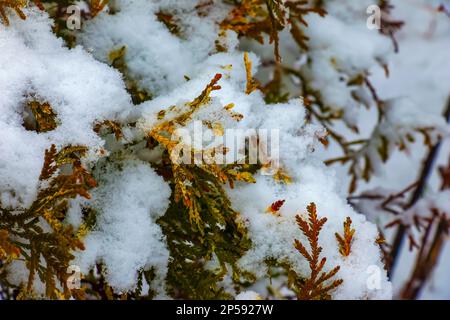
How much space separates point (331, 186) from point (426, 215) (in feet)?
4.21

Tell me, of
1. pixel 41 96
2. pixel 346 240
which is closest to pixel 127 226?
pixel 41 96

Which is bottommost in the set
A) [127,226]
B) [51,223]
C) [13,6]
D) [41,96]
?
[127,226]

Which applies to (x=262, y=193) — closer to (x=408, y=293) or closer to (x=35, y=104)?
A: (x=35, y=104)

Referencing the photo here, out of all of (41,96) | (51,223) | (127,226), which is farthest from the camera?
(127,226)

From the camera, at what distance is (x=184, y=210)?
183 cm

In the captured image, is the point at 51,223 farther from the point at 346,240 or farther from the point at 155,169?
the point at 346,240

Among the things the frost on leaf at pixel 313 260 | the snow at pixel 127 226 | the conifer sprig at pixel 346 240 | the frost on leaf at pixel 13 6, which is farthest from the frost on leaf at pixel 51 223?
the conifer sprig at pixel 346 240

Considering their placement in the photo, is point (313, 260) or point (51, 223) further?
point (313, 260)

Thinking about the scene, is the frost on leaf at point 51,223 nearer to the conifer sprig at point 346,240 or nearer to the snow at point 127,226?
the snow at point 127,226

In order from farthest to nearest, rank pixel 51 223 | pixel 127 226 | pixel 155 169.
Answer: pixel 155 169 → pixel 127 226 → pixel 51 223

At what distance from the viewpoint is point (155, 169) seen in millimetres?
1834

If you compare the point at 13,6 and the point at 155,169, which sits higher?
the point at 13,6

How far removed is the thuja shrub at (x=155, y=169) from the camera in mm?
1521
